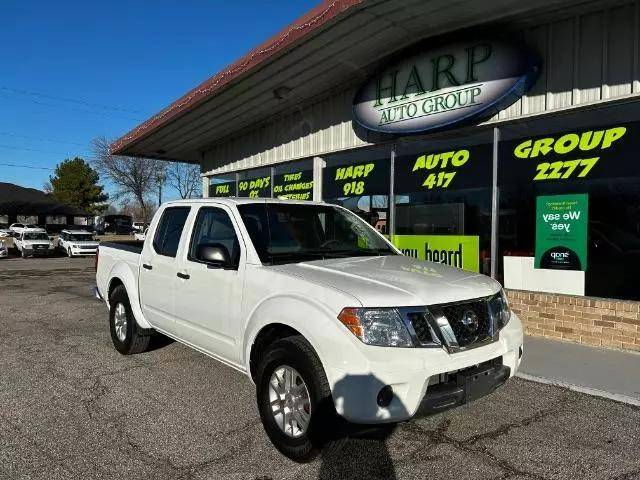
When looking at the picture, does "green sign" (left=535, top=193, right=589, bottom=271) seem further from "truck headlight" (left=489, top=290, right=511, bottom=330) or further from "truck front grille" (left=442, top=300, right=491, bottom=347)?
"truck front grille" (left=442, top=300, right=491, bottom=347)

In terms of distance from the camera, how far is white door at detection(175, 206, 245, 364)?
4.06 metres

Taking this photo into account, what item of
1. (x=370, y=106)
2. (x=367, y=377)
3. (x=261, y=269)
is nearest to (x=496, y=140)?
(x=370, y=106)

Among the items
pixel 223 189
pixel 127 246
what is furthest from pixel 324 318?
pixel 223 189

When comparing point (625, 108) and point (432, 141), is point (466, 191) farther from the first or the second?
point (625, 108)

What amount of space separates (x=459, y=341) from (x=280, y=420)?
1.31m

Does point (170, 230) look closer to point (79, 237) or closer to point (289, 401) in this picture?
point (289, 401)

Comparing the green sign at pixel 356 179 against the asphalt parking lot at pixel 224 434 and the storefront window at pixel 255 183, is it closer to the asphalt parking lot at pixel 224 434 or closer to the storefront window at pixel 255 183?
the storefront window at pixel 255 183

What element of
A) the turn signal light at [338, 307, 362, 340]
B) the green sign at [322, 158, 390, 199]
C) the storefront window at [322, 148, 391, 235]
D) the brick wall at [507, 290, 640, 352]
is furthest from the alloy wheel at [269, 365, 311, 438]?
the green sign at [322, 158, 390, 199]

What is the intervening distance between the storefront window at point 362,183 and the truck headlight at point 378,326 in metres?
6.02

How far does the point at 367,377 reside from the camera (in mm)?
2979

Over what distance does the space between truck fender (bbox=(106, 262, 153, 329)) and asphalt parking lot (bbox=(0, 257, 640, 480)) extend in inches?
19.2

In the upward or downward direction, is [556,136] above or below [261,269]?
above

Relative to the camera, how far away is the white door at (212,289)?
406cm

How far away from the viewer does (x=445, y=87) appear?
7562mm
